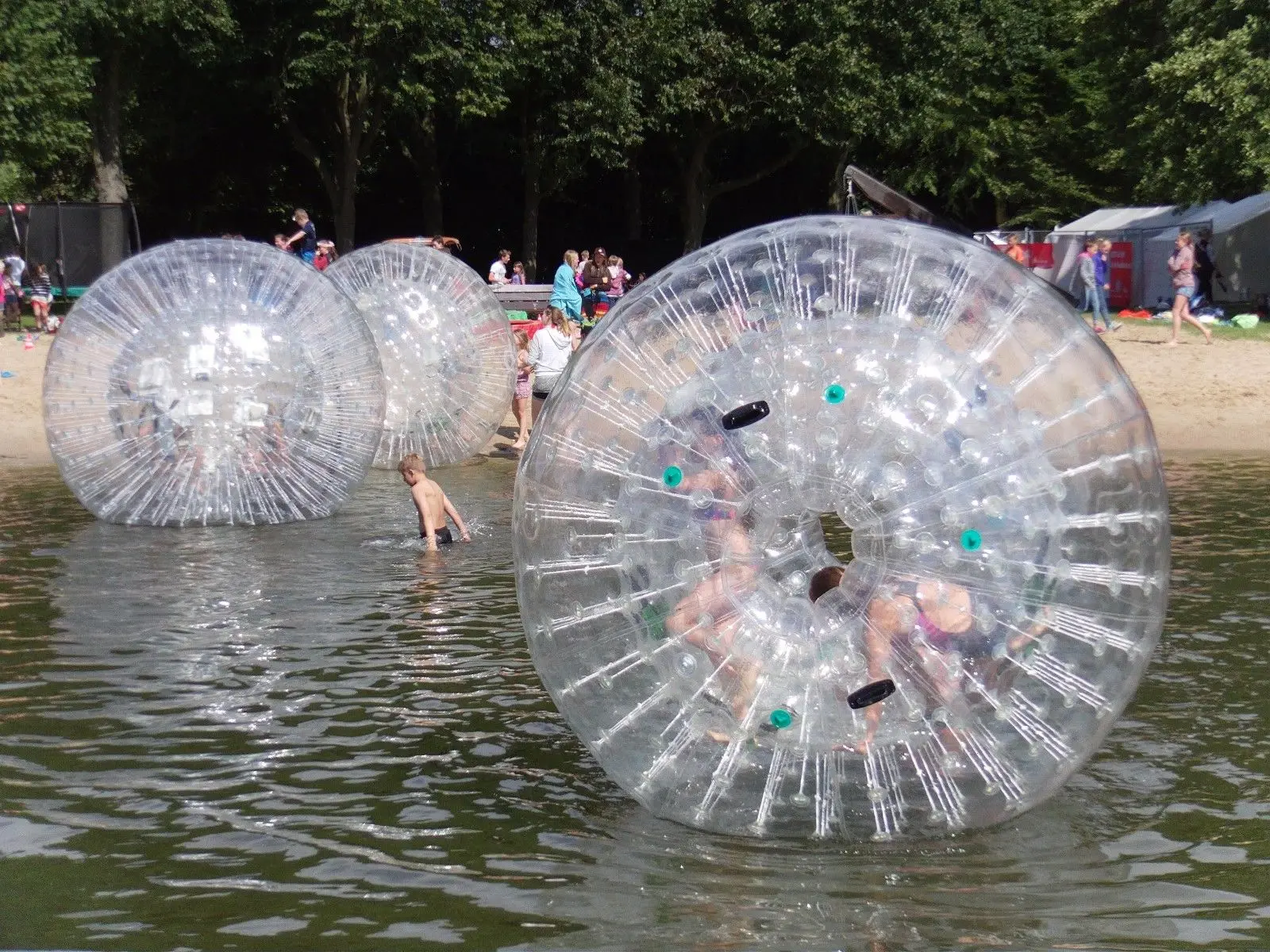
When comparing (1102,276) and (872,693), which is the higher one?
(1102,276)

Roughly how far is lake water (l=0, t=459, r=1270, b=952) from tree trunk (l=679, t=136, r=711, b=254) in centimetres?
3222

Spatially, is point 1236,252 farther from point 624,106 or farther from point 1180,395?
point 624,106

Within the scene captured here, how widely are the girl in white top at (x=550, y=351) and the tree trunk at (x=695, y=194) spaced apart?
77.6ft

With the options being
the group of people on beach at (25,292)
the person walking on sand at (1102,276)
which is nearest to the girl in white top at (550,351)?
the person walking on sand at (1102,276)

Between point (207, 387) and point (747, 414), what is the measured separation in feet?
25.6

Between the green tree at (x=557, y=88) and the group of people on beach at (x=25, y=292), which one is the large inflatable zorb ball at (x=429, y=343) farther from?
the green tree at (x=557, y=88)

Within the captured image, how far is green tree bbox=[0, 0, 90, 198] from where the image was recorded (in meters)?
32.9

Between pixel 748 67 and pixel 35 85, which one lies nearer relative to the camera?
pixel 35 85

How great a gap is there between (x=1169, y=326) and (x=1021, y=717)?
2161 cm

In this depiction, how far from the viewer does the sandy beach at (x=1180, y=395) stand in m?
19.3

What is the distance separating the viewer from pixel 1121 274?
3422 centimetres

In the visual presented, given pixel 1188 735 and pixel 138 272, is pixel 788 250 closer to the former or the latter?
pixel 1188 735

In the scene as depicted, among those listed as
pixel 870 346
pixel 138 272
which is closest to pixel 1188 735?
pixel 870 346

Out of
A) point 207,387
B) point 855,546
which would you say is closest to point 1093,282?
point 207,387
